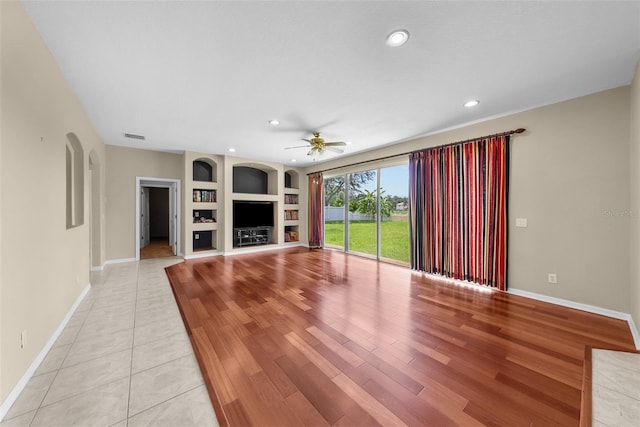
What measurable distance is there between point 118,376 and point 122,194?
501 centimetres

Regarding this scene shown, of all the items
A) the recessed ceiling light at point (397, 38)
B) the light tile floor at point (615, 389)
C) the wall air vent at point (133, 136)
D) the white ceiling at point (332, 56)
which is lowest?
the light tile floor at point (615, 389)

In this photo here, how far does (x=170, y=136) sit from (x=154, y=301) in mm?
3096

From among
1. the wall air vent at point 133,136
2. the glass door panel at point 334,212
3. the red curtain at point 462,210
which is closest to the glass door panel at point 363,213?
the glass door panel at point 334,212

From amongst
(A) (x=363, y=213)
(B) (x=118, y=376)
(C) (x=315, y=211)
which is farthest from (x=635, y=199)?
(C) (x=315, y=211)

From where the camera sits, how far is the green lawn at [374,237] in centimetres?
513

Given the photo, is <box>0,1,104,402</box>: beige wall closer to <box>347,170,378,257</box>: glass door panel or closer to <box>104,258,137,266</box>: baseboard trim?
<box>104,258,137,266</box>: baseboard trim

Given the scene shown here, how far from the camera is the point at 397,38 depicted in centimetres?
182

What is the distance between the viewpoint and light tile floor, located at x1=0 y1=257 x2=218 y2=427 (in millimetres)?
1361

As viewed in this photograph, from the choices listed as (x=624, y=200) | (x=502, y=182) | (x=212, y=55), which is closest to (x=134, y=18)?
(x=212, y=55)

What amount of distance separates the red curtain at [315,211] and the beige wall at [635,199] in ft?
18.4

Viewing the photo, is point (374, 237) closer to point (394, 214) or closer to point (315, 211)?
point (394, 214)

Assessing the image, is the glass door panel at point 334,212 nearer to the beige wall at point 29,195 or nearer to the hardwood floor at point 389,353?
the hardwood floor at point 389,353

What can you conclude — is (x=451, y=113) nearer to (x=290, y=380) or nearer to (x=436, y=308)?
(x=436, y=308)

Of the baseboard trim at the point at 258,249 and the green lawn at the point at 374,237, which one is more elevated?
the green lawn at the point at 374,237
